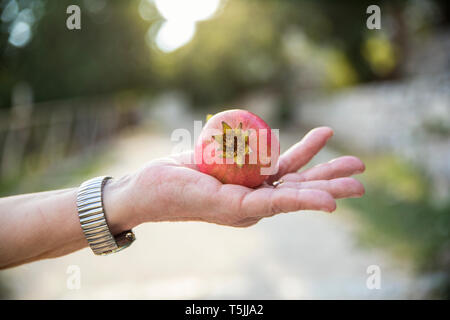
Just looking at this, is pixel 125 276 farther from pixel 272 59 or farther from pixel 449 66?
pixel 272 59

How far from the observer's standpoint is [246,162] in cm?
193

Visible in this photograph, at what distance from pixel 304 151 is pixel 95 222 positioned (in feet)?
4.04

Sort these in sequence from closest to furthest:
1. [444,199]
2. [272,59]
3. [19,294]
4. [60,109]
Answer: [19,294]
[444,199]
[60,109]
[272,59]

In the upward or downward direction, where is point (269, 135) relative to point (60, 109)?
downward

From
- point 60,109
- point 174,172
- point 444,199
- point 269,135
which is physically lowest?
point 444,199

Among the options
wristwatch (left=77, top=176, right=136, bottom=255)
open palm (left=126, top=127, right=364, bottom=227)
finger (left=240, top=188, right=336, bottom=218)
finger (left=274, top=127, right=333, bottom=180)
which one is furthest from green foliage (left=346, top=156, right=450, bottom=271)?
wristwatch (left=77, top=176, right=136, bottom=255)

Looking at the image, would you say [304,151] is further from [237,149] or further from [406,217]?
[406,217]

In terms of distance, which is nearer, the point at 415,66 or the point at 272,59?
the point at 415,66

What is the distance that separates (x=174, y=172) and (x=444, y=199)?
5.26m

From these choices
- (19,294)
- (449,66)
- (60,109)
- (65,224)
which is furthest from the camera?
(60,109)

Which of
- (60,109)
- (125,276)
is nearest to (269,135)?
(125,276)

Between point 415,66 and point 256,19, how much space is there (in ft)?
22.0

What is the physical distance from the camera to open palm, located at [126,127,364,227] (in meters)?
1.64

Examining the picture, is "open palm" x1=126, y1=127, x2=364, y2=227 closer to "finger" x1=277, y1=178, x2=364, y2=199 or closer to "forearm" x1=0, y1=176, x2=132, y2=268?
"finger" x1=277, y1=178, x2=364, y2=199
